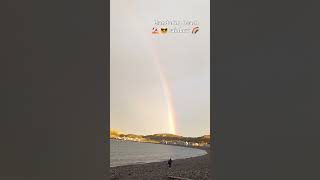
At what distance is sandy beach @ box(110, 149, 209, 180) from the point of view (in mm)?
4293

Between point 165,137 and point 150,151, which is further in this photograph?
point 150,151

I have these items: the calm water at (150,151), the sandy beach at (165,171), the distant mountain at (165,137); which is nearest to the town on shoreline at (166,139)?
the distant mountain at (165,137)

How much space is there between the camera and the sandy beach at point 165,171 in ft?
14.1

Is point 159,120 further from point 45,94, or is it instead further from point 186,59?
point 45,94

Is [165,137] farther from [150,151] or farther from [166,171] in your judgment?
[150,151]

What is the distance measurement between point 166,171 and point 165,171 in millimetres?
17

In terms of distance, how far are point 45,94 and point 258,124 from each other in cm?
145

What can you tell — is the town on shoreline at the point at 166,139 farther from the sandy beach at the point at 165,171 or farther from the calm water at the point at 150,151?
the sandy beach at the point at 165,171

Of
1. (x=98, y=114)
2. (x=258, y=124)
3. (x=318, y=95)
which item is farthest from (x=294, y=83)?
(x=98, y=114)

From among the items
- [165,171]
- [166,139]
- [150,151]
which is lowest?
[165,171]

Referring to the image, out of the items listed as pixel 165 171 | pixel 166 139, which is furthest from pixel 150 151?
pixel 166 139

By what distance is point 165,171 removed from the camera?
4.55 m

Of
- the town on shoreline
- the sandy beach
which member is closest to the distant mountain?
the town on shoreline

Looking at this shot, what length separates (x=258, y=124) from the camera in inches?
98.2
